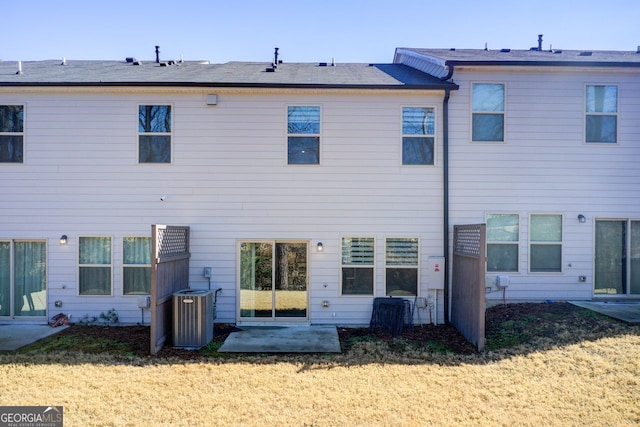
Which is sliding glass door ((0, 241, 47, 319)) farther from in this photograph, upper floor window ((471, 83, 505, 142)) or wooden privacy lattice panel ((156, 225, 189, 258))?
upper floor window ((471, 83, 505, 142))

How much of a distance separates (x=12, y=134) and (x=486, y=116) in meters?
10.4

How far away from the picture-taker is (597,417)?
439cm

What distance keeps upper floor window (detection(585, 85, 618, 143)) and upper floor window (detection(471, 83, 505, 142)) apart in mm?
1978

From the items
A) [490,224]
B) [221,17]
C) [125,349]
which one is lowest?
[125,349]

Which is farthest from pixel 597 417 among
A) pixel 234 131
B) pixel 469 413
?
pixel 234 131

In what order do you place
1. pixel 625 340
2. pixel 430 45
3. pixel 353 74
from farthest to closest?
1. pixel 430 45
2. pixel 353 74
3. pixel 625 340

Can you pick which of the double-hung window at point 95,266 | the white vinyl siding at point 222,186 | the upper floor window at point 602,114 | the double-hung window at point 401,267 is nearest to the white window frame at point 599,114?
the upper floor window at point 602,114

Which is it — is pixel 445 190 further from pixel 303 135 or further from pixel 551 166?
pixel 303 135

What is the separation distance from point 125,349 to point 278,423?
393 cm

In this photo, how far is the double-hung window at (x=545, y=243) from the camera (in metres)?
8.61

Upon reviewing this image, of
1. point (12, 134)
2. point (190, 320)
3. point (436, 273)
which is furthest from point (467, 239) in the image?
point (12, 134)

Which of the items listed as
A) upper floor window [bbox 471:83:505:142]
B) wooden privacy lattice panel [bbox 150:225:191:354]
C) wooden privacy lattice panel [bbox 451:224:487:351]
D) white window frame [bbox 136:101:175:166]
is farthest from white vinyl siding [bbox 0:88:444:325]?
upper floor window [bbox 471:83:505:142]

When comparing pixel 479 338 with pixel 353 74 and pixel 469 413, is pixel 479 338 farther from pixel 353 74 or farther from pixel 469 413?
pixel 353 74

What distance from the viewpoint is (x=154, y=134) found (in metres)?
8.48
